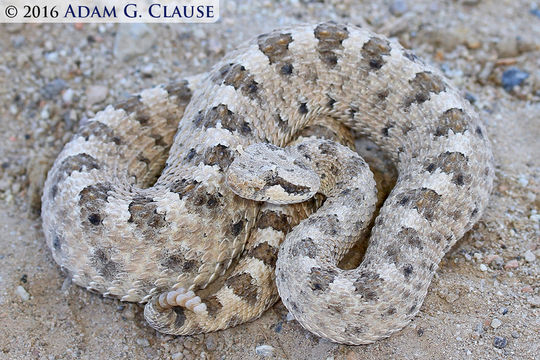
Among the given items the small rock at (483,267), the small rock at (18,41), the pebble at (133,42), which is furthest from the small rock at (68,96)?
the small rock at (483,267)

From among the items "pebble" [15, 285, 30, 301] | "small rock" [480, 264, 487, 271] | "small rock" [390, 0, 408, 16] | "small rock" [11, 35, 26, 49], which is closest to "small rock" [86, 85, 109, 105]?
"small rock" [11, 35, 26, 49]

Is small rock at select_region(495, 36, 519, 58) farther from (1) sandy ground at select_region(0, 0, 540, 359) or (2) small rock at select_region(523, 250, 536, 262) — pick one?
A: (2) small rock at select_region(523, 250, 536, 262)

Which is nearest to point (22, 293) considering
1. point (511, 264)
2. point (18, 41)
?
point (18, 41)

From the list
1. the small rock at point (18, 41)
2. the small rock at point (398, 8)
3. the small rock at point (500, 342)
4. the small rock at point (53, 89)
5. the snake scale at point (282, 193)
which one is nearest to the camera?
the small rock at point (500, 342)

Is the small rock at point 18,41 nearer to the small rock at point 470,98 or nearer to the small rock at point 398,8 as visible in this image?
the small rock at point 398,8

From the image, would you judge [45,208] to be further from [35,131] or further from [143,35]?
[143,35]

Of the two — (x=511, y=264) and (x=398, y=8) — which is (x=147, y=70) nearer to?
(x=398, y=8)
